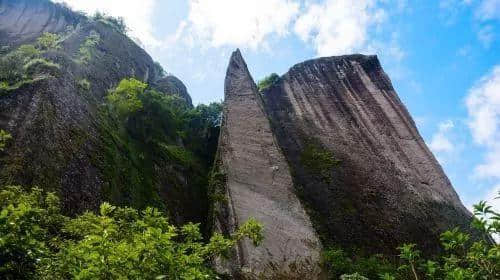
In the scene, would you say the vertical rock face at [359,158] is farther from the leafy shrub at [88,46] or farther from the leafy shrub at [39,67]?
the leafy shrub at [39,67]

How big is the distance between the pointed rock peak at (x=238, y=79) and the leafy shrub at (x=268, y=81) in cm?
301

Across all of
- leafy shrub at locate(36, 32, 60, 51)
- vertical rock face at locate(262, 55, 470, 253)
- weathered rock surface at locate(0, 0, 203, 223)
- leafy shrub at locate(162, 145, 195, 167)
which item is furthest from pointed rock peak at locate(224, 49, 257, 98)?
leafy shrub at locate(36, 32, 60, 51)

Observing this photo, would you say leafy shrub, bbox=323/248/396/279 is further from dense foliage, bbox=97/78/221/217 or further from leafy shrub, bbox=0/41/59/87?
leafy shrub, bbox=0/41/59/87

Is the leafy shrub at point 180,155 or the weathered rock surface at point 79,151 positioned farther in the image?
the leafy shrub at point 180,155

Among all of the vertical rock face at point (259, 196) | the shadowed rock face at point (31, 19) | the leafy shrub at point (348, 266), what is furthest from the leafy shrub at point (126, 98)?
the shadowed rock face at point (31, 19)

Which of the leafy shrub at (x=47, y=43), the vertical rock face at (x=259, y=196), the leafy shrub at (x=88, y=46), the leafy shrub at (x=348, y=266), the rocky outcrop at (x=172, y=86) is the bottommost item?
the leafy shrub at (x=348, y=266)

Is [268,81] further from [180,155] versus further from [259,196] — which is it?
[259,196]

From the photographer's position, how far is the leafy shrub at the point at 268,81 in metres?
28.2

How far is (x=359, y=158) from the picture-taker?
23.2m

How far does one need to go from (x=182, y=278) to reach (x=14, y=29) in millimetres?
27297

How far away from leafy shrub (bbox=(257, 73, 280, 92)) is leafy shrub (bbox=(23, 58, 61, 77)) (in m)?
13.4

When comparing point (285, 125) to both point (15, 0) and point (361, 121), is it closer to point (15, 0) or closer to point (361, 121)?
point (361, 121)

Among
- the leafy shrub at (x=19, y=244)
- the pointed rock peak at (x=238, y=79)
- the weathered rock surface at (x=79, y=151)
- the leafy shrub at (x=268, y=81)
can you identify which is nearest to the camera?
the leafy shrub at (x=19, y=244)

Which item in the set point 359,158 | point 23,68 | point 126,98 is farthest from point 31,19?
point 359,158
